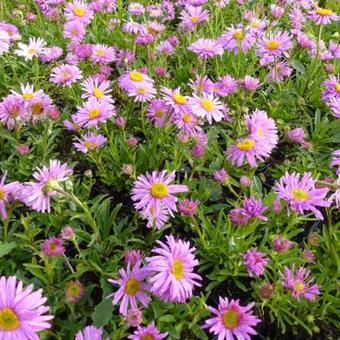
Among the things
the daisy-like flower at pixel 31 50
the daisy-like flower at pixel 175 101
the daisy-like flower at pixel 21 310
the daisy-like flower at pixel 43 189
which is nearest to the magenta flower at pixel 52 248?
the daisy-like flower at pixel 43 189

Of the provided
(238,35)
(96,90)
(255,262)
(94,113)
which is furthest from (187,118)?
(238,35)

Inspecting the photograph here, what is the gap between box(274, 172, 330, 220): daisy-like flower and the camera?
165cm

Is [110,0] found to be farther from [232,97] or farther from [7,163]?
[7,163]

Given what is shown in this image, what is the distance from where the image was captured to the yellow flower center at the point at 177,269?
1.36 metres

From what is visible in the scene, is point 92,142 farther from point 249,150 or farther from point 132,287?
point 132,287

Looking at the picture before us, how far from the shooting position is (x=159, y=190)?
1.65 metres

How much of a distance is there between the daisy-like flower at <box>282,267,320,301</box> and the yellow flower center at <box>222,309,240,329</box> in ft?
0.77

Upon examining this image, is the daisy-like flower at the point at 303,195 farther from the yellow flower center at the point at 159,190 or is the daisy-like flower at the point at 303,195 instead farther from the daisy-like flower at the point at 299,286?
the yellow flower center at the point at 159,190

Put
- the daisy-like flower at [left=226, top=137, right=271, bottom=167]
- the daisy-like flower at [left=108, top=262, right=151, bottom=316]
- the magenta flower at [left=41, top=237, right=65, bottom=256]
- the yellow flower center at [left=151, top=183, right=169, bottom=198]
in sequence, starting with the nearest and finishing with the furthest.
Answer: the daisy-like flower at [left=108, top=262, right=151, bottom=316], the magenta flower at [left=41, top=237, right=65, bottom=256], the yellow flower center at [left=151, top=183, right=169, bottom=198], the daisy-like flower at [left=226, top=137, right=271, bottom=167]

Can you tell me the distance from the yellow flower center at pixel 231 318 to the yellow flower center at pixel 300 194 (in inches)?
18.6

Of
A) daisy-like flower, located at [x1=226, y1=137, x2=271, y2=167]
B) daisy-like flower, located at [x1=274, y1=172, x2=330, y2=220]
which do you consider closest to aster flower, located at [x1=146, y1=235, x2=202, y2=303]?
daisy-like flower, located at [x1=274, y1=172, x2=330, y2=220]

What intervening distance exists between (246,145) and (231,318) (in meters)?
0.70

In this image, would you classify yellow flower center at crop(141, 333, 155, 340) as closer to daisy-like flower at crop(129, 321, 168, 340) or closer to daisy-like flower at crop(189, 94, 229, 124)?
daisy-like flower at crop(129, 321, 168, 340)

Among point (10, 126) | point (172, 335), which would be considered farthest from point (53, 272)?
point (10, 126)
